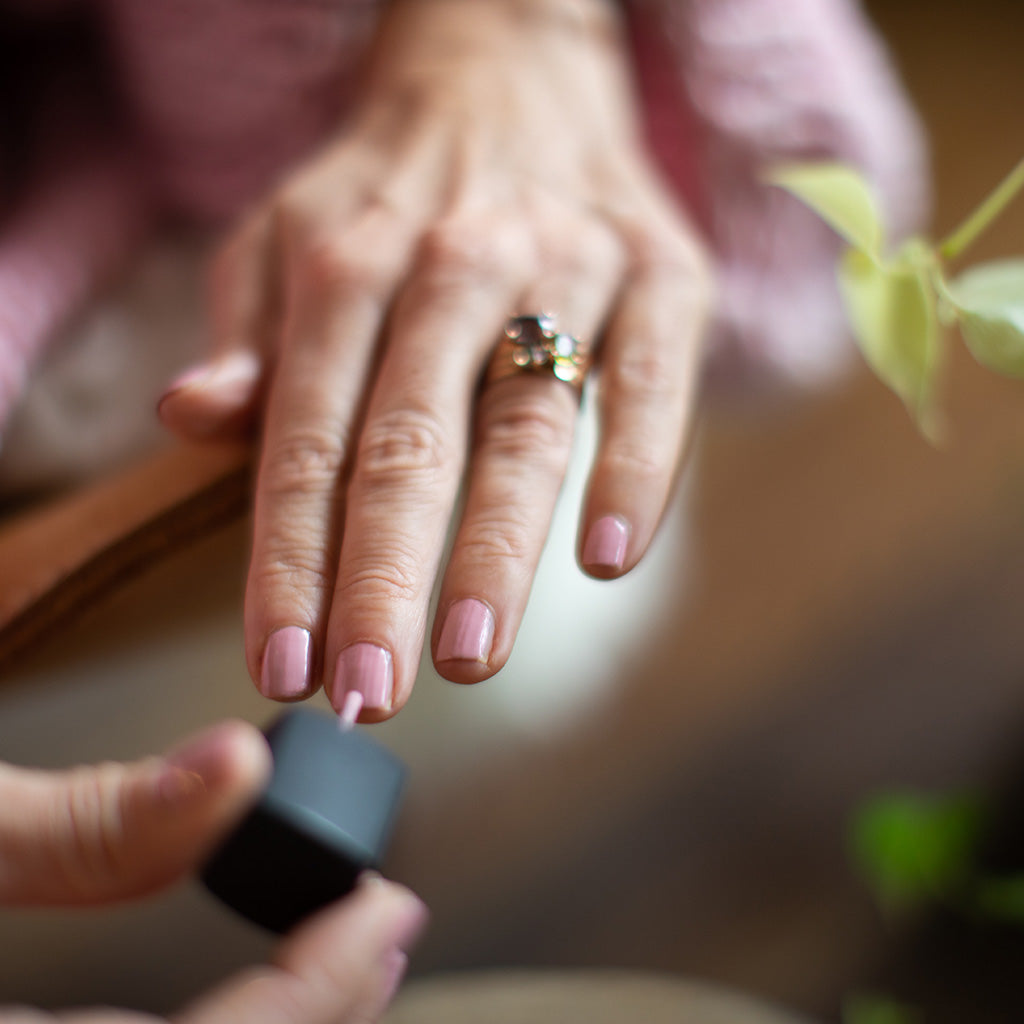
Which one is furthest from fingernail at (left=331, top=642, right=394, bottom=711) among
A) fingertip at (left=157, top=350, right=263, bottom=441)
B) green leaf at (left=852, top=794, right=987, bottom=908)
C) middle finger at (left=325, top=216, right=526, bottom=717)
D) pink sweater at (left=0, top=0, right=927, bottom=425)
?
green leaf at (left=852, top=794, right=987, bottom=908)

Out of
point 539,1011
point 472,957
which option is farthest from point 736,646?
point 539,1011

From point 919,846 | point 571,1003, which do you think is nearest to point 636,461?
point 571,1003

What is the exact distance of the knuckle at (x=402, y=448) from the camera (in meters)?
0.30

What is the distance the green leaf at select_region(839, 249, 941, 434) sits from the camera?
0.81 ft

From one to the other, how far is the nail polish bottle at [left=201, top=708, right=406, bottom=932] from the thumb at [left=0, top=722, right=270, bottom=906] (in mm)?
16

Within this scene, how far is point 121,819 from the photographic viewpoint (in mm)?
213

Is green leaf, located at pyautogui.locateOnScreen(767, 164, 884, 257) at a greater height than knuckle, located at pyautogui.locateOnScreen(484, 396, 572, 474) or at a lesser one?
greater

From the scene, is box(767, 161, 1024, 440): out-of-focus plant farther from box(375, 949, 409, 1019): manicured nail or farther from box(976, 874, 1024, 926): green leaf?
box(976, 874, 1024, 926): green leaf

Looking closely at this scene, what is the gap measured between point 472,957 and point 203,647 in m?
0.39

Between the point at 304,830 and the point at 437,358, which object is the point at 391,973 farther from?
the point at 437,358

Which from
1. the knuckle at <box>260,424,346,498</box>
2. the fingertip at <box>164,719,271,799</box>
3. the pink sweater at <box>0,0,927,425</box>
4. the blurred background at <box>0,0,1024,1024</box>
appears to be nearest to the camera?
the fingertip at <box>164,719,271,799</box>

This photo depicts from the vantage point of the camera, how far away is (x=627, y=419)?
12.9 inches

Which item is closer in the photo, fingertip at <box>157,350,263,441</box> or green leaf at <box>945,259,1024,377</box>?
green leaf at <box>945,259,1024,377</box>

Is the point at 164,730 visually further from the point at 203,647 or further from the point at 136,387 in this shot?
the point at 136,387
